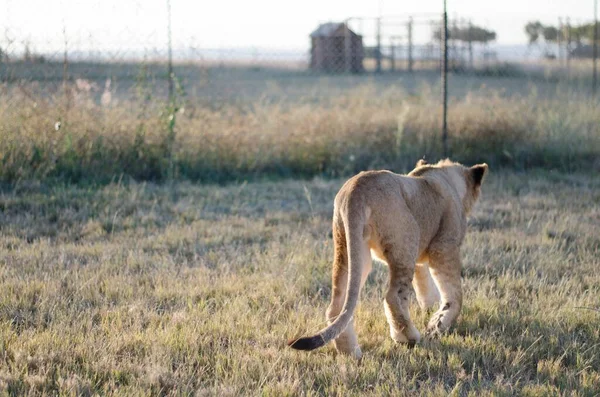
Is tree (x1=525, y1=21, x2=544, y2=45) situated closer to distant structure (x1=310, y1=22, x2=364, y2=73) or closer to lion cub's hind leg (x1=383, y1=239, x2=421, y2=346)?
distant structure (x1=310, y1=22, x2=364, y2=73)

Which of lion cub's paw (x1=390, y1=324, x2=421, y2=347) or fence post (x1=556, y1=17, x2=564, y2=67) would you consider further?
fence post (x1=556, y1=17, x2=564, y2=67)

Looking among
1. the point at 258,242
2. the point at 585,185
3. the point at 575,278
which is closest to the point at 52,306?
the point at 258,242

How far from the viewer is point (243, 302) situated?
5059mm

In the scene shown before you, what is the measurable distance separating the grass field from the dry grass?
77 centimetres

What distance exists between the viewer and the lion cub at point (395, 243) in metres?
4.05

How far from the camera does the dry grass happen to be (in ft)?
28.9

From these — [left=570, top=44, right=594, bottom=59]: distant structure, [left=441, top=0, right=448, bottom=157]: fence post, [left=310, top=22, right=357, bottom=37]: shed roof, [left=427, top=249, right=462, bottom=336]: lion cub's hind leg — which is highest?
[left=310, top=22, right=357, bottom=37]: shed roof

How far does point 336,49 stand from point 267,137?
6.69m

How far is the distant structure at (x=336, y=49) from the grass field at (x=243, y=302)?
26.2ft

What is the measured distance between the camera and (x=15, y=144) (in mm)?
8547

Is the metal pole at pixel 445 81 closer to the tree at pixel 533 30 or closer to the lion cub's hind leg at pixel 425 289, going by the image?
the tree at pixel 533 30

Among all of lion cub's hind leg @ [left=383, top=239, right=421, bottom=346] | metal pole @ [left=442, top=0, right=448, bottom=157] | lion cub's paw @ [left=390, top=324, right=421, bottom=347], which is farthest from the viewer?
metal pole @ [left=442, top=0, right=448, bottom=157]

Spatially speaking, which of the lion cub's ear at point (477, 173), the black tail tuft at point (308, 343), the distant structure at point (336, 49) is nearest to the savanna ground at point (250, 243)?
the black tail tuft at point (308, 343)

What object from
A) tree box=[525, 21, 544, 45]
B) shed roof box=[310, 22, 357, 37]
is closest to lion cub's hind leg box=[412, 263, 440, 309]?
tree box=[525, 21, 544, 45]
